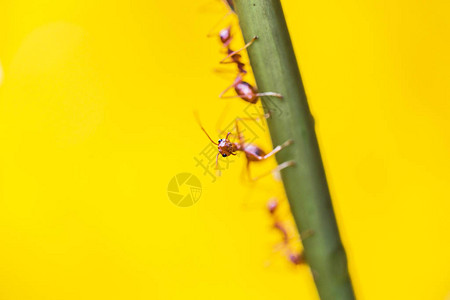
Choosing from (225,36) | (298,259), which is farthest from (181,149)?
(298,259)

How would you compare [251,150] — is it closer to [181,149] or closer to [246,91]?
[246,91]

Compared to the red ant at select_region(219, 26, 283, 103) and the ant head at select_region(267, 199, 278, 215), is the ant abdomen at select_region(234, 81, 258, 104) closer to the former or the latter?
the red ant at select_region(219, 26, 283, 103)

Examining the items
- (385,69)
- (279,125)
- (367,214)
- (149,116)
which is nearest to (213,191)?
(149,116)

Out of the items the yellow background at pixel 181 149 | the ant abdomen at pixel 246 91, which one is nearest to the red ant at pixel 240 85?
the ant abdomen at pixel 246 91

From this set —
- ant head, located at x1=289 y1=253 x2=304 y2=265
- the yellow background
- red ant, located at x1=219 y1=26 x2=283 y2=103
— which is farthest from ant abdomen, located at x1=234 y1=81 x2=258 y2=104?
the yellow background

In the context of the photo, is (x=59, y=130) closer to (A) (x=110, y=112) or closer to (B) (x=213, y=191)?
(A) (x=110, y=112)
